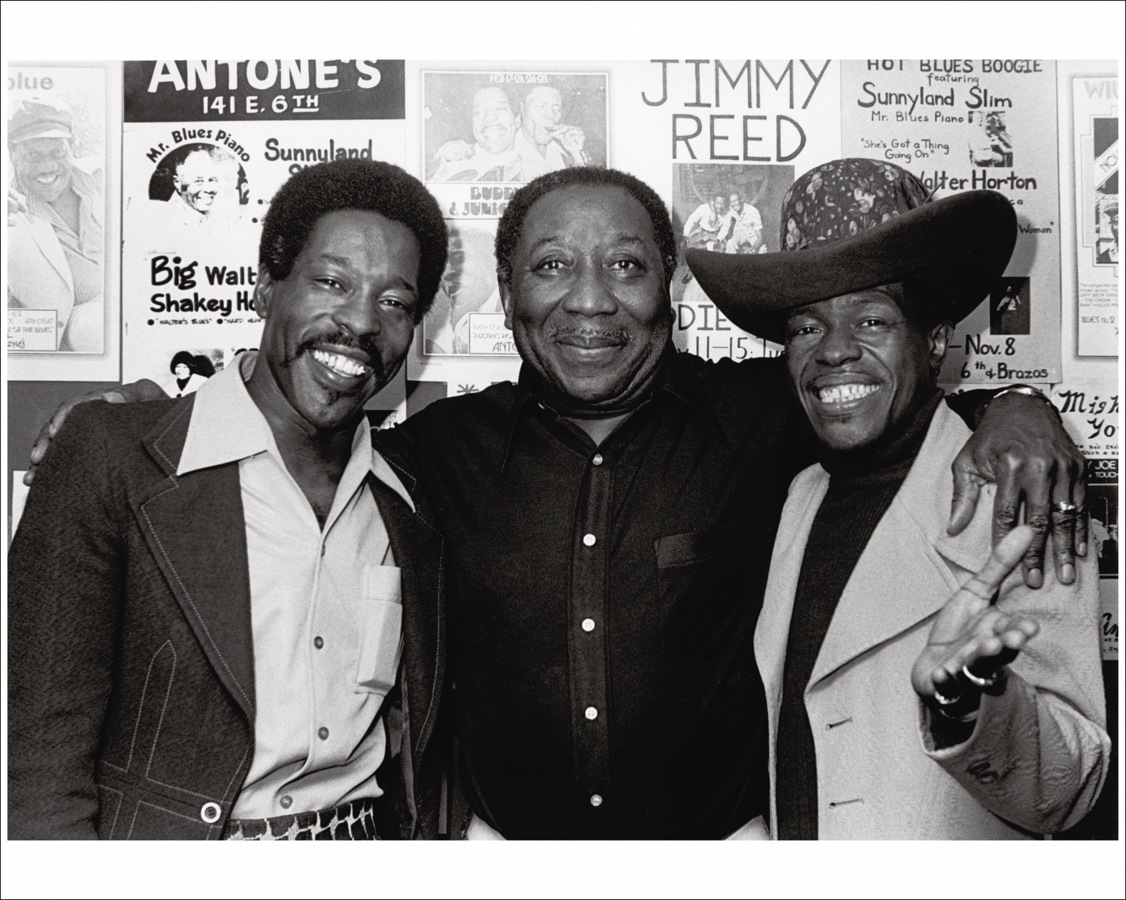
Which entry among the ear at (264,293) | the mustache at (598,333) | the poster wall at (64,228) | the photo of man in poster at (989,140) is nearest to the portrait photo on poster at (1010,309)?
the photo of man in poster at (989,140)

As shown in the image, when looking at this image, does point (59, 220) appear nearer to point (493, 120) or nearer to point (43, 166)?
point (43, 166)

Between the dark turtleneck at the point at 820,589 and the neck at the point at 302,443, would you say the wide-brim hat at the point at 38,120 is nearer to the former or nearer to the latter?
the neck at the point at 302,443

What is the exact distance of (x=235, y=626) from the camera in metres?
1.72

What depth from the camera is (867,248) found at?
5.81ft

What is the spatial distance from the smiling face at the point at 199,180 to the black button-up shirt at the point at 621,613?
0.94 metres

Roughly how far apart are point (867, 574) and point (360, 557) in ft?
3.18

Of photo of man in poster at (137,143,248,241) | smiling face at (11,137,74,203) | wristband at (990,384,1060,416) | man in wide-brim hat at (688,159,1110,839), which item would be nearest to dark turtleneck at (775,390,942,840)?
man in wide-brim hat at (688,159,1110,839)

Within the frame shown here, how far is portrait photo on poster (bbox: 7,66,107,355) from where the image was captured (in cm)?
226

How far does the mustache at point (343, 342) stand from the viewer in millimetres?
1859

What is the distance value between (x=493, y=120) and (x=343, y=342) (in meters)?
0.78

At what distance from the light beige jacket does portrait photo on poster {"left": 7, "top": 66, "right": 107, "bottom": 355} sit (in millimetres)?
1782

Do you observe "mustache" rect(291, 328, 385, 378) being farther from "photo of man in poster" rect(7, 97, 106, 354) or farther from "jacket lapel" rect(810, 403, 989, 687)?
"jacket lapel" rect(810, 403, 989, 687)

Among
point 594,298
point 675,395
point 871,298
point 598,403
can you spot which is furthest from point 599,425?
point 871,298

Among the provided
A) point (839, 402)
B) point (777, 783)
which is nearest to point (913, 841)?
point (777, 783)
